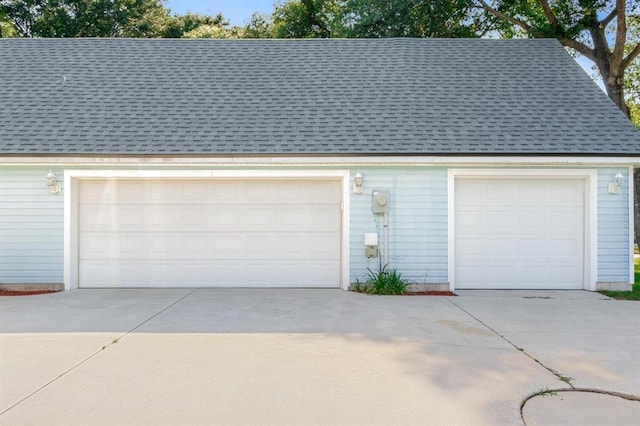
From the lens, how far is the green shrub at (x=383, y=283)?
25.2 ft

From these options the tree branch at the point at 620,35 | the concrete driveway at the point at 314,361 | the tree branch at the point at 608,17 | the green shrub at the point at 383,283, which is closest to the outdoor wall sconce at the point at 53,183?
the concrete driveway at the point at 314,361

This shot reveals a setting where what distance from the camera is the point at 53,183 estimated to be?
7.88 meters

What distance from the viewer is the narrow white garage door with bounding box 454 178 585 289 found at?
8141mm

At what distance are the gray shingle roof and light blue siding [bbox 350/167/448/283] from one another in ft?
1.80

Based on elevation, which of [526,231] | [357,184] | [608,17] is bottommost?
[526,231]

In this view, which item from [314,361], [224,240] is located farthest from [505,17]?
[314,361]

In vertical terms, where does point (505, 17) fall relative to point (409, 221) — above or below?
above

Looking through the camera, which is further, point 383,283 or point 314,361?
point 383,283

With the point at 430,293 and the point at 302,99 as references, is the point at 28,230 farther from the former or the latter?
the point at 430,293

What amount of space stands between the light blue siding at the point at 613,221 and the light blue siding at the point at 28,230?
9.88 metres

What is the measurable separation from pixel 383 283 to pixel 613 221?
14.3 feet

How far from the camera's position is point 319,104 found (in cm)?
911

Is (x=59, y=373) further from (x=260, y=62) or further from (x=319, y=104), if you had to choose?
(x=260, y=62)

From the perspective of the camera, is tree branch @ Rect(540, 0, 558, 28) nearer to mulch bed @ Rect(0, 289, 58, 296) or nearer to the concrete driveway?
the concrete driveway
